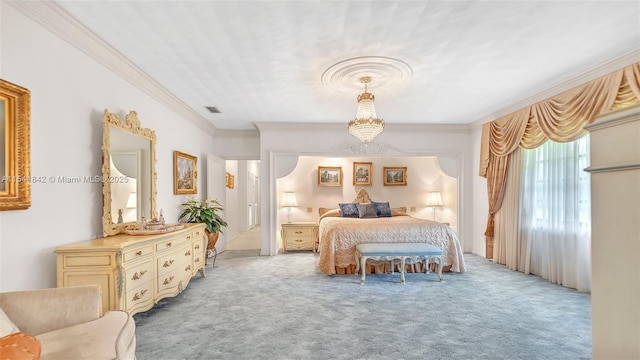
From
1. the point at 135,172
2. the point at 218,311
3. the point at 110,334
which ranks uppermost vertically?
the point at 135,172

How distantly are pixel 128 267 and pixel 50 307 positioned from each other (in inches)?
34.2

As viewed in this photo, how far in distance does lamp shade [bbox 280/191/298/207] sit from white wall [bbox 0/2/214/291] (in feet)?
12.9

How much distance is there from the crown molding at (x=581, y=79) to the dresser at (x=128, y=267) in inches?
201

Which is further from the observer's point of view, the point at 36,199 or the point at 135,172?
the point at 135,172

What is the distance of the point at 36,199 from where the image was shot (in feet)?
7.51

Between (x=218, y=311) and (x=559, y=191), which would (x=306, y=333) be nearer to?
Answer: (x=218, y=311)

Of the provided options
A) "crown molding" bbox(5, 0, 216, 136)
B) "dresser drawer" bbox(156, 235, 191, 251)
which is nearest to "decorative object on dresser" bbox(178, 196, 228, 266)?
"dresser drawer" bbox(156, 235, 191, 251)

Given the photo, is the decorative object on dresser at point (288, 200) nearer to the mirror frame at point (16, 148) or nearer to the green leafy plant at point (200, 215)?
the green leafy plant at point (200, 215)

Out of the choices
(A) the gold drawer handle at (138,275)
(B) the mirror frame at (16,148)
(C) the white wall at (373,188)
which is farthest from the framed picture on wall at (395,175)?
(B) the mirror frame at (16,148)

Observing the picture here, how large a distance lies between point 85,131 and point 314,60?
2.27m

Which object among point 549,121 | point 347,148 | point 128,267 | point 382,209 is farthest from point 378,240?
point 128,267

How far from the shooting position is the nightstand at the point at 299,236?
657 cm

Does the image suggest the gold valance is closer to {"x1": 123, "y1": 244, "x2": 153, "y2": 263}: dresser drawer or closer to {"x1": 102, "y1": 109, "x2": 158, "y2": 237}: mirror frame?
{"x1": 123, "y1": 244, "x2": 153, "y2": 263}: dresser drawer

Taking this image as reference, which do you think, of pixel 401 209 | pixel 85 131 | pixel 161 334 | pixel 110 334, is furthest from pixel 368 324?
pixel 401 209
